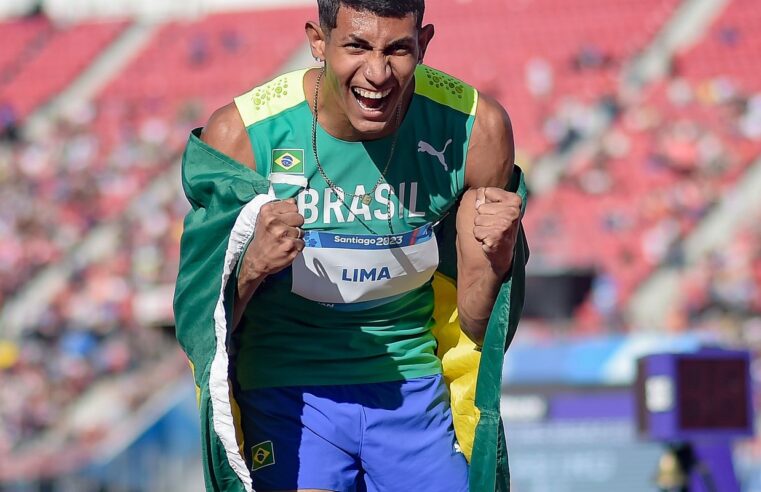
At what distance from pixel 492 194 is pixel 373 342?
568 millimetres

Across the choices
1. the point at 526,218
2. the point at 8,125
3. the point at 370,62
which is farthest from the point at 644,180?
the point at 370,62

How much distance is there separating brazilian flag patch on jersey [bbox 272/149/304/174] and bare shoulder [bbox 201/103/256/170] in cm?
6

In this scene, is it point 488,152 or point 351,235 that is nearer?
point 351,235

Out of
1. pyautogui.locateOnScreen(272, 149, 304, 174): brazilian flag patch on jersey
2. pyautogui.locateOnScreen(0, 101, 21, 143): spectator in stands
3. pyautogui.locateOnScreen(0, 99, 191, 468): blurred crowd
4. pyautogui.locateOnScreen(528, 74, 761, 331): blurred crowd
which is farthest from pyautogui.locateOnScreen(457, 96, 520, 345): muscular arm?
pyautogui.locateOnScreen(0, 101, 21, 143): spectator in stands

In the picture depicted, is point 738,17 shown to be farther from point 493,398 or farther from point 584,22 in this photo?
point 493,398

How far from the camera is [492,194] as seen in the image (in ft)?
11.1

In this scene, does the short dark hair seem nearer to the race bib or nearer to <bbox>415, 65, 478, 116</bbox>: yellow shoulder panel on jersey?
<bbox>415, 65, 478, 116</bbox>: yellow shoulder panel on jersey

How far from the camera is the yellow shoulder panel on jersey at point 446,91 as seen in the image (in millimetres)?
3611

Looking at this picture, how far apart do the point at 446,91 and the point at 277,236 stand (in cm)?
77

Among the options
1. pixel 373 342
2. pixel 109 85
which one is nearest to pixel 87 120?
pixel 109 85

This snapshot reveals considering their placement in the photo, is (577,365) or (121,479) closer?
(577,365)

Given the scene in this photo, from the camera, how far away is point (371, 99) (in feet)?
10.9

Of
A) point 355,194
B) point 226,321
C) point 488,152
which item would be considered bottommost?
point 226,321

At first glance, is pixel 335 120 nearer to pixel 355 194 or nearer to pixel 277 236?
pixel 355 194
